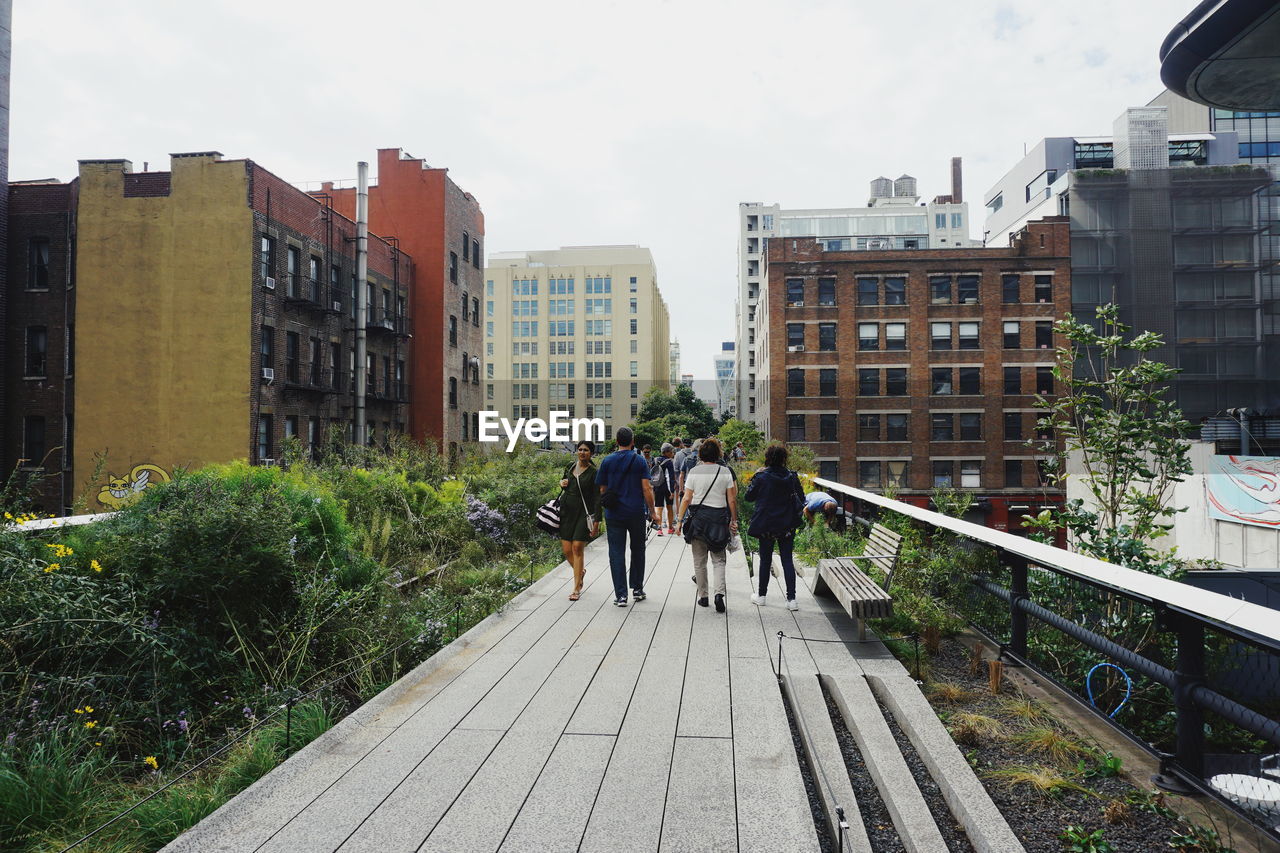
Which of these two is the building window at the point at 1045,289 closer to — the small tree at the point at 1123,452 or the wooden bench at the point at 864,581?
the small tree at the point at 1123,452

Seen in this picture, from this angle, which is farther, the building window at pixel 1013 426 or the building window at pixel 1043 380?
the building window at pixel 1043 380

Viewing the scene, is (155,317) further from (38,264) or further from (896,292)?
(896,292)

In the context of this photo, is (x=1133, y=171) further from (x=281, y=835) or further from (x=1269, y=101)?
(x=281, y=835)

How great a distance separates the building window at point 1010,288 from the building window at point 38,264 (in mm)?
53482

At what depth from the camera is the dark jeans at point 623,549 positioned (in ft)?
27.8

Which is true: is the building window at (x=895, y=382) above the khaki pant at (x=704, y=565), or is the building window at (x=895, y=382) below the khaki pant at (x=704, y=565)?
above

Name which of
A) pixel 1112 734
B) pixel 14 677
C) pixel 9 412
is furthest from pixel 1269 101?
pixel 9 412

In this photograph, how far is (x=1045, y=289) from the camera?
178ft

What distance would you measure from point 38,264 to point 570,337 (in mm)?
71208

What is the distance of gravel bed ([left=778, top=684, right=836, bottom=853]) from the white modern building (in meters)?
83.3

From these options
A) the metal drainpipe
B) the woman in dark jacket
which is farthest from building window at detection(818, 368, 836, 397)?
the woman in dark jacket

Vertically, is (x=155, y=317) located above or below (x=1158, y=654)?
above

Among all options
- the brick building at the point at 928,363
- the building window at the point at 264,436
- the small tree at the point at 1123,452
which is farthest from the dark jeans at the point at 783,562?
the brick building at the point at 928,363

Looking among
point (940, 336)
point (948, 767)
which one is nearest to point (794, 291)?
point (940, 336)
